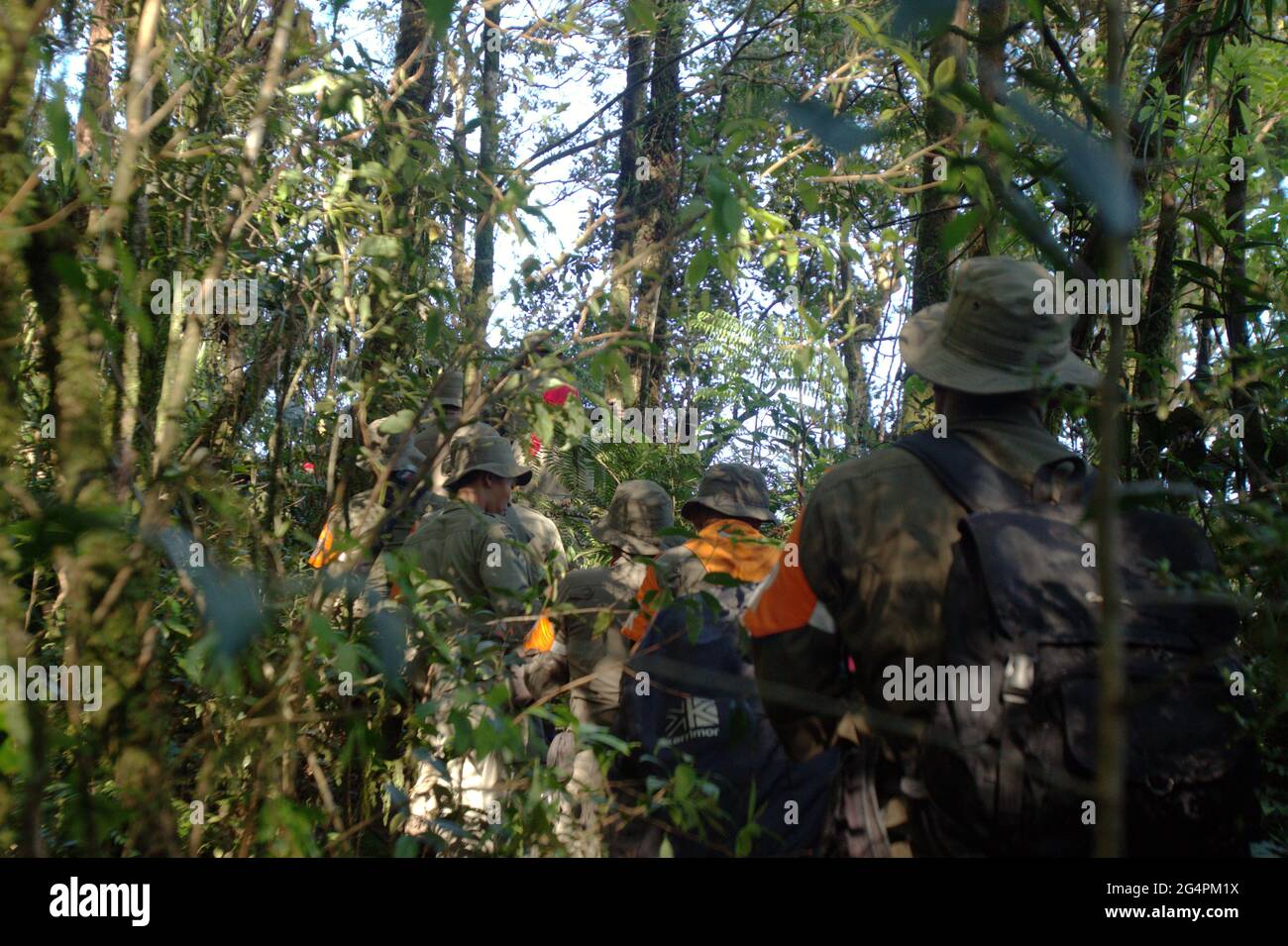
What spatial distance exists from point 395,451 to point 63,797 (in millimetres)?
1208

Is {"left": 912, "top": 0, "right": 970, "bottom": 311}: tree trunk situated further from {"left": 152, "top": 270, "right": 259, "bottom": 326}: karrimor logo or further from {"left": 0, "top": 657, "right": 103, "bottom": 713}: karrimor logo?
{"left": 0, "top": 657, "right": 103, "bottom": 713}: karrimor logo

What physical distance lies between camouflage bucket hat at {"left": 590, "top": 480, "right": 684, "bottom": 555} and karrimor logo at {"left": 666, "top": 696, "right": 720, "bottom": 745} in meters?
1.46

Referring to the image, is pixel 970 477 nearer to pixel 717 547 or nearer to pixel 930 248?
pixel 717 547

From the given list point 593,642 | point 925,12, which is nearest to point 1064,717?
point 925,12

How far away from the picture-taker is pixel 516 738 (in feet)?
8.31

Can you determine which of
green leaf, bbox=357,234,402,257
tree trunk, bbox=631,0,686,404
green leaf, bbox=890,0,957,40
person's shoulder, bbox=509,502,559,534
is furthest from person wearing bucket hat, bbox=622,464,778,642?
tree trunk, bbox=631,0,686,404

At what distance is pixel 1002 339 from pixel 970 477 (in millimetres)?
444

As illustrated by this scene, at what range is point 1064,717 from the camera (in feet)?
6.98

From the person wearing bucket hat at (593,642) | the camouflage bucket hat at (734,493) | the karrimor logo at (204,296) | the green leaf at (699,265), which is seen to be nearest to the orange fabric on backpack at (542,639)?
the person wearing bucket hat at (593,642)

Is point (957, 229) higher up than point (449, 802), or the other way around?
point (957, 229)

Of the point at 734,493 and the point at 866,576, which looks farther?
the point at 734,493

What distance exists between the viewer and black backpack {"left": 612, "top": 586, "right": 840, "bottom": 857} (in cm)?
334

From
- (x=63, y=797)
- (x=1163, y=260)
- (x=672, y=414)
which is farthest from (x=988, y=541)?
(x=672, y=414)

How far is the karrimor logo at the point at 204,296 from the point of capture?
2.70 metres
